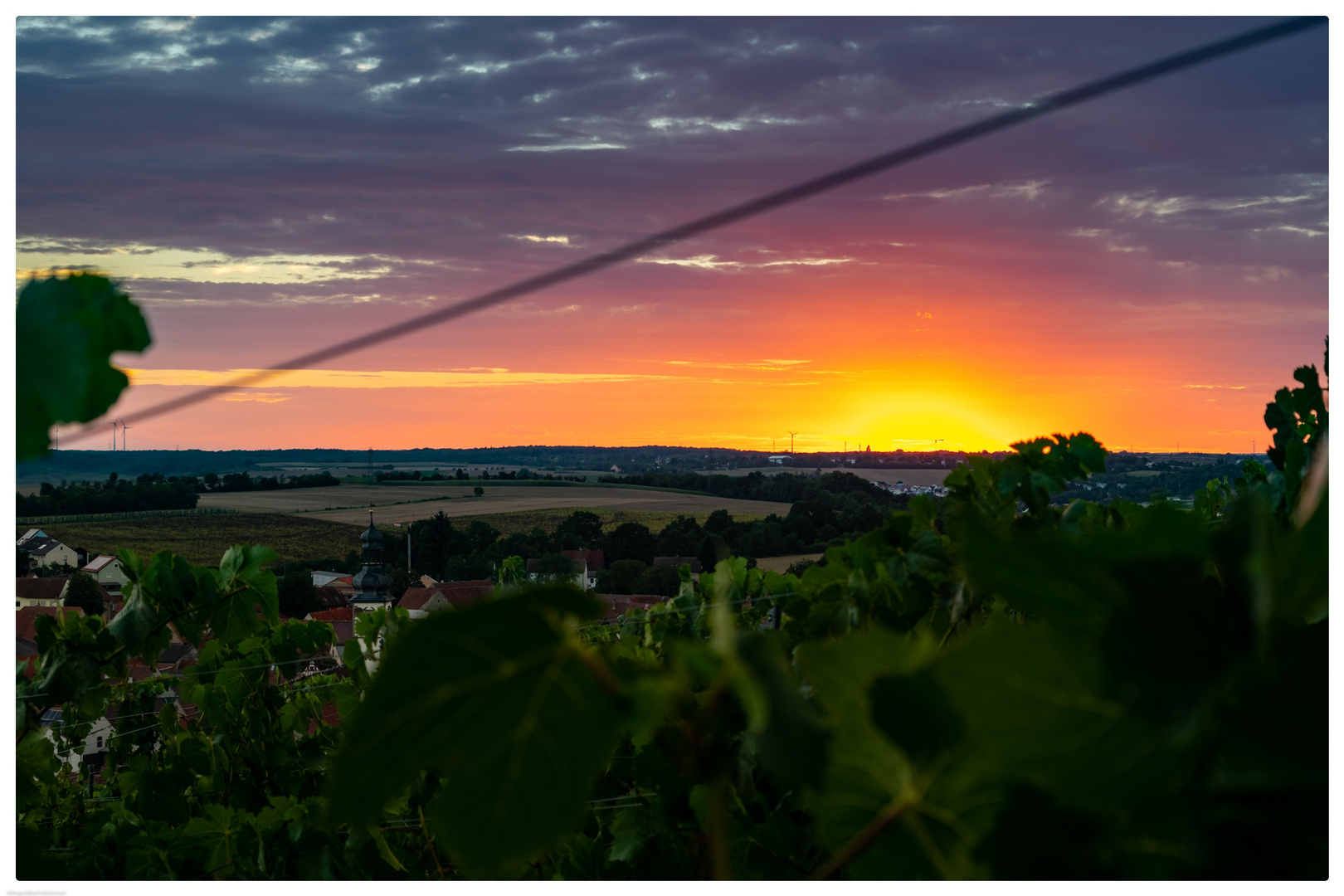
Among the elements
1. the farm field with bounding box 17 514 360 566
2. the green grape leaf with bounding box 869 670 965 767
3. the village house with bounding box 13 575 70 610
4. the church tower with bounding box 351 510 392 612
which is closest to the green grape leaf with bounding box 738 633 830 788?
the green grape leaf with bounding box 869 670 965 767

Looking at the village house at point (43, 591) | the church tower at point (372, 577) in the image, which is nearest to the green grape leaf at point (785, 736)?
the village house at point (43, 591)

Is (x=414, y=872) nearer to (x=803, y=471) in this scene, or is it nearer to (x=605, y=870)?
(x=605, y=870)

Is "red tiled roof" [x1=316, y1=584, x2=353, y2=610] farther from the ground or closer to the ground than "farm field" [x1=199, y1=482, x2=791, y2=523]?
closer to the ground

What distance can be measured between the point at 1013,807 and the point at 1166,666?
5cm

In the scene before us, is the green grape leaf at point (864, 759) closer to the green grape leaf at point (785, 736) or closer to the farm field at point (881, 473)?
the green grape leaf at point (785, 736)

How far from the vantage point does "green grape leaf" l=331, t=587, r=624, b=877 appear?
0.90ft

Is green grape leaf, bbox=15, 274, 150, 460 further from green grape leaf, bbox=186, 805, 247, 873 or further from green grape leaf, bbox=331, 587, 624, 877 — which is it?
green grape leaf, bbox=186, 805, 247, 873

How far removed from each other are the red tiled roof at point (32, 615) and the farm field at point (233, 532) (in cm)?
379

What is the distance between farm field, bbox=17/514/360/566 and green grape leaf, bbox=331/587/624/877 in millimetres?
6430

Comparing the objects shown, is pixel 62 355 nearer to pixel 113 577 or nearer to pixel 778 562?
pixel 113 577

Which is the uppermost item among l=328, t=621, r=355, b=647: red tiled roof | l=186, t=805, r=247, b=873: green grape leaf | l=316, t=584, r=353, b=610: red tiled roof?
l=328, t=621, r=355, b=647: red tiled roof

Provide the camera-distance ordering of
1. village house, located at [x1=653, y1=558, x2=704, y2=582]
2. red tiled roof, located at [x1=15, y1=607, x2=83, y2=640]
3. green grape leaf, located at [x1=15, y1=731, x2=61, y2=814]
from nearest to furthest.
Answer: green grape leaf, located at [x1=15, y1=731, x2=61, y2=814], red tiled roof, located at [x1=15, y1=607, x2=83, y2=640], village house, located at [x1=653, y1=558, x2=704, y2=582]

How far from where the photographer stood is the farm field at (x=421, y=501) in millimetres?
10555

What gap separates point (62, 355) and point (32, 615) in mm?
2266
